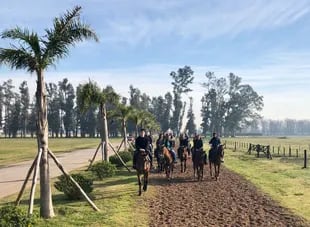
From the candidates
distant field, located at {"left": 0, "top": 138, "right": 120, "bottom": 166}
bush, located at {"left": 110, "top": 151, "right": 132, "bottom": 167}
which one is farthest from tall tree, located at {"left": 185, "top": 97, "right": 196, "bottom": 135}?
bush, located at {"left": 110, "top": 151, "right": 132, "bottom": 167}

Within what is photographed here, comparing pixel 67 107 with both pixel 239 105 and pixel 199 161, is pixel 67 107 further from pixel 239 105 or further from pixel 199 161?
pixel 199 161

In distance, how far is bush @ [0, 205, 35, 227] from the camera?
9594 millimetres

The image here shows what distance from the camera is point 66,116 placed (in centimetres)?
14750

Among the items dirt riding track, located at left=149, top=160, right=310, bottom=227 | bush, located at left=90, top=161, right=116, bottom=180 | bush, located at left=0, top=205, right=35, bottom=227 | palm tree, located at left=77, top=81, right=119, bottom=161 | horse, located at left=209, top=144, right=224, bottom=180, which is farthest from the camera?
palm tree, located at left=77, top=81, right=119, bottom=161

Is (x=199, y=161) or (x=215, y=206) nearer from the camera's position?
(x=215, y=206)

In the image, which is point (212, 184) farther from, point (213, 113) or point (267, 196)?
point (213, 113)

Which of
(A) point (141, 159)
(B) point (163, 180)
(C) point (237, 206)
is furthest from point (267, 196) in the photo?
(B) point (163, 180)

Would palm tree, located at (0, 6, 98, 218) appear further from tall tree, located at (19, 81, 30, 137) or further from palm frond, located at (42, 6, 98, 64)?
tall tree, located at (19, 81, 30, 137)

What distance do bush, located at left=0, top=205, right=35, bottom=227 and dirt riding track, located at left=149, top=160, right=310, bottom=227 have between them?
11.7ft

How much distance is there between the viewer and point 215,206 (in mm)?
14375

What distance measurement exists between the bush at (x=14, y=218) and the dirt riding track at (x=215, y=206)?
3.58 meters

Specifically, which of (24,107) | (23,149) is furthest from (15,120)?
(23,149)

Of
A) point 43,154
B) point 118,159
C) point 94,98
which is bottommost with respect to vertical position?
point 118,159

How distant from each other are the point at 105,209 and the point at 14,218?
170 inches
